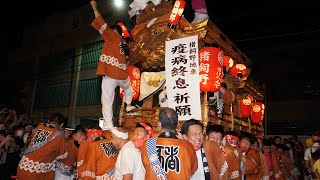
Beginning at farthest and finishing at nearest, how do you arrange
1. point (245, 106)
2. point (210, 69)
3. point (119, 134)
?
point (245, 106)
point (210, 69)
point (119, 134)

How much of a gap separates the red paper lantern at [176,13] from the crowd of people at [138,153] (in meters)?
3.30

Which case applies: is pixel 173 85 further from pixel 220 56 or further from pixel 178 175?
pixel 178 175

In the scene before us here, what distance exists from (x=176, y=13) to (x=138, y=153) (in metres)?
4.71

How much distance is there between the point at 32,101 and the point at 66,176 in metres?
19.0

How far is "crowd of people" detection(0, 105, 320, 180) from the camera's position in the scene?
3.58 m

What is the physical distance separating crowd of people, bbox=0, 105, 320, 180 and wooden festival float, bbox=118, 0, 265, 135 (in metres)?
1.93

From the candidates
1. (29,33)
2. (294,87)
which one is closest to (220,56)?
(294,87)

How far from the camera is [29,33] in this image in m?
25.5

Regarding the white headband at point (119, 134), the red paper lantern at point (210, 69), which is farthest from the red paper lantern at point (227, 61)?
the white headband at point (119, 134)

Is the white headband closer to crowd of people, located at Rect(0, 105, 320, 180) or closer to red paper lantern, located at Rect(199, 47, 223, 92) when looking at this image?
crowd of people, located at Rect(0, 105, 320, 180)

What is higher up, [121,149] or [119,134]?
[119,134]

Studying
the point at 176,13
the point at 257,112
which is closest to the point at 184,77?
the point at 176,13

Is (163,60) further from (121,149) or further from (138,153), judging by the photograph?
(138,153)

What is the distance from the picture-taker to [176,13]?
7691 mm
